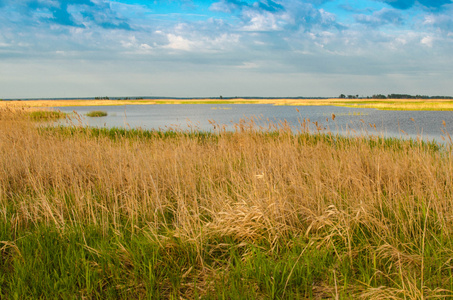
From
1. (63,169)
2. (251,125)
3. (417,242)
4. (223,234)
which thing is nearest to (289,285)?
(223,234)

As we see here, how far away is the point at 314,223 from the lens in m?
3.60

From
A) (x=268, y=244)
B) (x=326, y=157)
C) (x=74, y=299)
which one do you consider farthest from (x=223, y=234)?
(x=326, y=157)

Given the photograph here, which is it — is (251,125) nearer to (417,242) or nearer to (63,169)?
(63,169)

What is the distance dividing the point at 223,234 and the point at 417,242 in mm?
2137

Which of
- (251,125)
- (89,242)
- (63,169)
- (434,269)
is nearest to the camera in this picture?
(434,269)

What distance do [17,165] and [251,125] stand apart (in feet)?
20.9

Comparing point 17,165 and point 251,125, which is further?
point 251,125

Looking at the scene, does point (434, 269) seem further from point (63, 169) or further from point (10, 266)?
point (63, 169)

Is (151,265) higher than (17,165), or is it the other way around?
(17,165)

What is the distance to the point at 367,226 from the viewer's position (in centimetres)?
358

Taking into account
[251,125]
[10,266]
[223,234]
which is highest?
[251,125]

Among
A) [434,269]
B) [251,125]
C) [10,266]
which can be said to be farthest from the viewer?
[251,125]

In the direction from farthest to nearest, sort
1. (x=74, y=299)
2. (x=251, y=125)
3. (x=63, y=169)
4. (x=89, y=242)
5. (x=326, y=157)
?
(x=251, y=125)
(x=326, y=157)
(x=63, y=169)
(x=89, y=242)
(x=74, y=299)

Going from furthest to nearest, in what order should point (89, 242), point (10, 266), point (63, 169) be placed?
point (63, 169), point (89, 242), point (10, 266)
